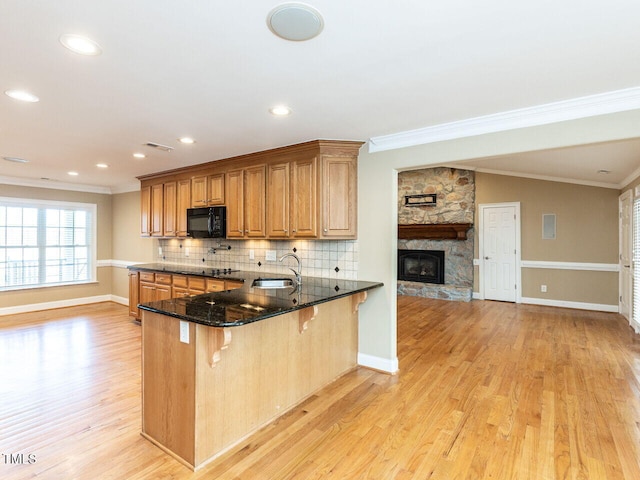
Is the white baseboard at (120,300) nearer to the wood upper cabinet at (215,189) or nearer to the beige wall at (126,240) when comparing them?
the beige wall at (126,240)

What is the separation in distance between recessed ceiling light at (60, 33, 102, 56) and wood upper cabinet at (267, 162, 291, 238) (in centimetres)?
221

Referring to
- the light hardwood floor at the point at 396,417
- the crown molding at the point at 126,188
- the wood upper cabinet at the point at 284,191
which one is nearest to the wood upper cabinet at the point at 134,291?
the light hardwood floor at the point at 396,417

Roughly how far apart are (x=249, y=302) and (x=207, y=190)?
274 centimetres

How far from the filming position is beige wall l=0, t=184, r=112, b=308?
6.01 m

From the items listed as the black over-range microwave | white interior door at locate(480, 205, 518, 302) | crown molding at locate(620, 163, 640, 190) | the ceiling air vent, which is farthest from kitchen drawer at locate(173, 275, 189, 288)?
crown molding at locate(620, 163, 640, 190)

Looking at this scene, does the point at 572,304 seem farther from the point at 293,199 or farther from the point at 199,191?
the point at 199,191

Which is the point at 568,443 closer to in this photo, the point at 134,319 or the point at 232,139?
the point at 232,139

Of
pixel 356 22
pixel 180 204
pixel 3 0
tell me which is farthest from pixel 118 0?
pixel 180 204

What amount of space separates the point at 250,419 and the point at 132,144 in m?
3.14

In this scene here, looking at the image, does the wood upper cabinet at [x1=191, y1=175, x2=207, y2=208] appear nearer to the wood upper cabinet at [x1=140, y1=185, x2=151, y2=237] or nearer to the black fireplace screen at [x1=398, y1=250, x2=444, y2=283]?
the wood upper cabinet at [x1=140, y1=185, x2=151, y2=237]

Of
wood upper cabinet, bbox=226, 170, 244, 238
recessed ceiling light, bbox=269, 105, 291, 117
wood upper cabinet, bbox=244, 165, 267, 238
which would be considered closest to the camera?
recessed ceiling light, bbox=269, 105, 291, 117

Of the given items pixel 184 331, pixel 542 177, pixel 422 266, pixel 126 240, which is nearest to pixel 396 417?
pixel 184 331

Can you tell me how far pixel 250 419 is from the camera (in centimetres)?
242

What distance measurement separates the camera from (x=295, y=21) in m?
1.59
